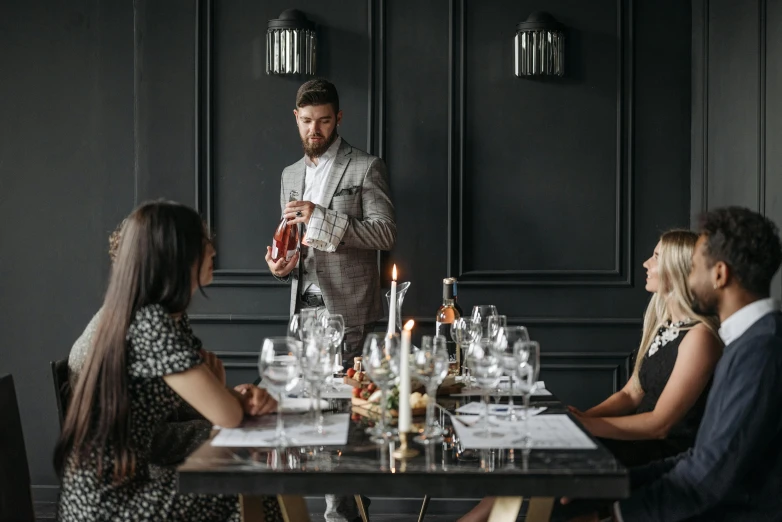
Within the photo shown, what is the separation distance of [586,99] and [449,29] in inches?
27.3

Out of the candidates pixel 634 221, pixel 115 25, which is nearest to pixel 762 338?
pixel 634 221

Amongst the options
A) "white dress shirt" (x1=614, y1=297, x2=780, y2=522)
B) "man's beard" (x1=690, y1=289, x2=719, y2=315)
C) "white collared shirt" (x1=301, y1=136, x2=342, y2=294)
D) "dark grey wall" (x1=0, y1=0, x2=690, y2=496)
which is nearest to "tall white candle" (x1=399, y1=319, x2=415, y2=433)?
"white dress shirt" (x1=614, y1=297, x2=780, y2=522)

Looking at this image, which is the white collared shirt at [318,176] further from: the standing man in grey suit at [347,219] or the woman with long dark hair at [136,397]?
the woman with long dark hair at [136,397]

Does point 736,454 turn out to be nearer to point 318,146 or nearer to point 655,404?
point 655,404

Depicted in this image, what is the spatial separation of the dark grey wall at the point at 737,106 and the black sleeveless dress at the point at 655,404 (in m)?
0.61

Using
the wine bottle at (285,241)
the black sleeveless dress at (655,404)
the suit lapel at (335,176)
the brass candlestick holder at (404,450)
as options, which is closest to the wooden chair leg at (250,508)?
the brass candlestick holder at (404,450)

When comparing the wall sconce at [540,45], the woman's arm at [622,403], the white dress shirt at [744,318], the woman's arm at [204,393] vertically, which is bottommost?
the woman's arm at [622,403]

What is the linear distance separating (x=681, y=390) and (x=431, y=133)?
194 centimetres

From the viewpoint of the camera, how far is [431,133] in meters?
3.84

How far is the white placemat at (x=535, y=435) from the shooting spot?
1.68 m

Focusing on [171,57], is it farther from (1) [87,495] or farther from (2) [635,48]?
(1) [87,495]

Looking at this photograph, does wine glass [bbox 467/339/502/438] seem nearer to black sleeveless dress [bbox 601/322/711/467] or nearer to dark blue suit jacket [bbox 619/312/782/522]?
dark blue suit jacket [bbox 619/312/782/522]

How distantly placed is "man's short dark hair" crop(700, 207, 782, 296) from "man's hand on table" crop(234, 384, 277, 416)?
1.05 m

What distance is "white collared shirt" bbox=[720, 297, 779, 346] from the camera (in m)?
1.86
